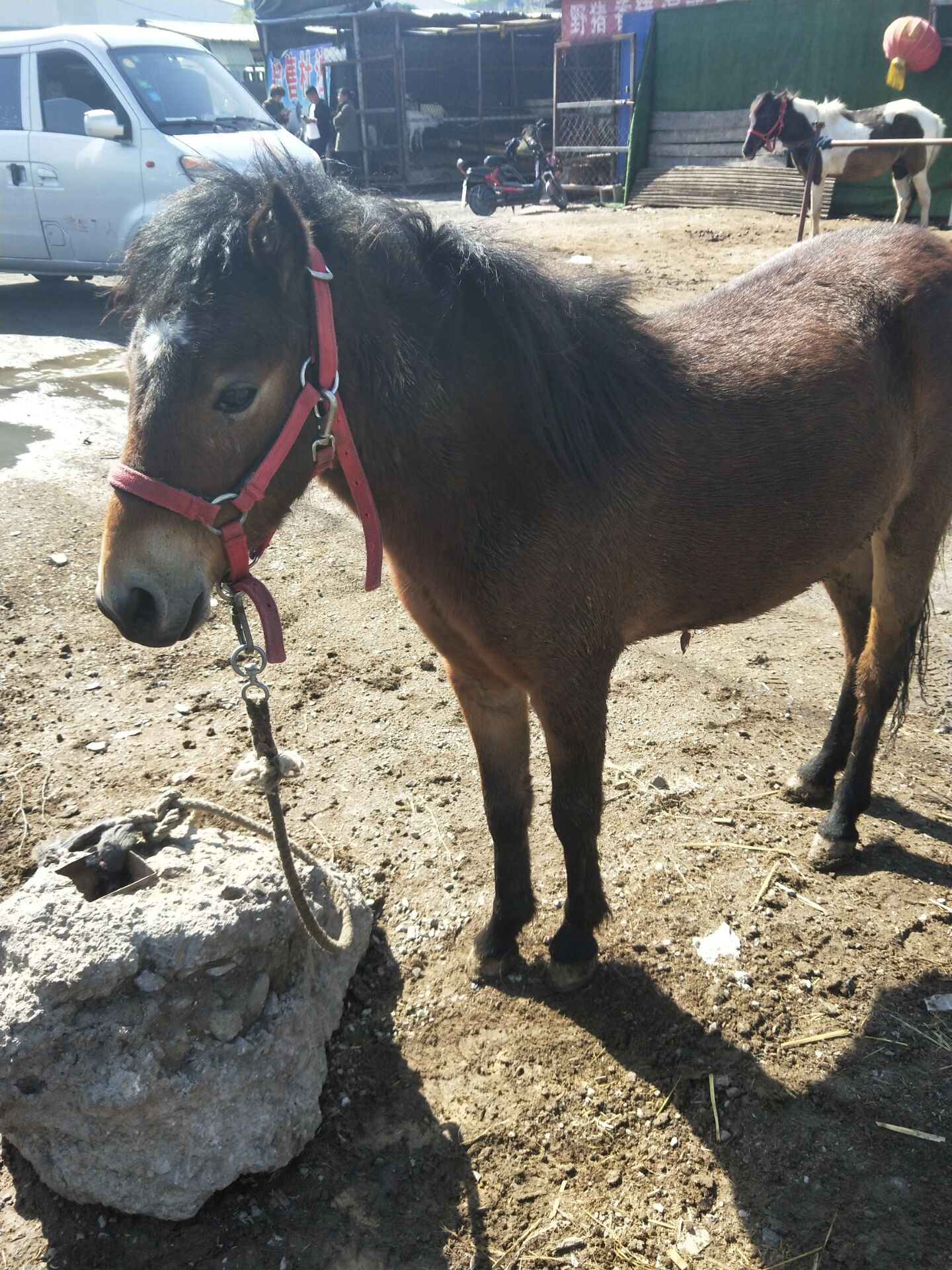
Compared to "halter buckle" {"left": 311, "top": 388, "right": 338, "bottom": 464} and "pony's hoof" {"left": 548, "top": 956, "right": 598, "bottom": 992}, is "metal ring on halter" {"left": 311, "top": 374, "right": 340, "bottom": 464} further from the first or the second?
"pony's hoof" {"left": 548, "top": 956, "right": 598, "bottom": 992}

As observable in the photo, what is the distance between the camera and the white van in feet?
27.6

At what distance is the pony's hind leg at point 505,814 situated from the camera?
2.61m

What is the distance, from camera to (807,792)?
3.33m

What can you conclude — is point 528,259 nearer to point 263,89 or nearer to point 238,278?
point 238,278

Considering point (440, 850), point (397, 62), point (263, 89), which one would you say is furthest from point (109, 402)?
point (263, 89)

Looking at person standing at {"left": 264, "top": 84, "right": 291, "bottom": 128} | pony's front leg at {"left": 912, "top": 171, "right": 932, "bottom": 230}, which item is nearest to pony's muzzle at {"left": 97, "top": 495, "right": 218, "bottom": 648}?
pony's front leg at {"left": 912, "top": 171, "right": 932, "bottom": 230}

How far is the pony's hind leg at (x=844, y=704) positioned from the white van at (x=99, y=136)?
23.9 feet

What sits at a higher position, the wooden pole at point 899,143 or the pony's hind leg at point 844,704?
the wooden pole at point 899,143

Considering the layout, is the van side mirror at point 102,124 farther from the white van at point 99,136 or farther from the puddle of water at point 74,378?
the puddle of water at point 74,378

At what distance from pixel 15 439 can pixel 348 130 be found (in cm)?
1775

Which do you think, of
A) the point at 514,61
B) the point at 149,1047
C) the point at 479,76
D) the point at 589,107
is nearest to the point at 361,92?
the point at 479,76

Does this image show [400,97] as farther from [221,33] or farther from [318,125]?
[221,33]

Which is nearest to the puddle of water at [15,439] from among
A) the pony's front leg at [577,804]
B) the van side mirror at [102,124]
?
the van side mirror at [102,124]

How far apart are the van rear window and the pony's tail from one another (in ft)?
33.3
